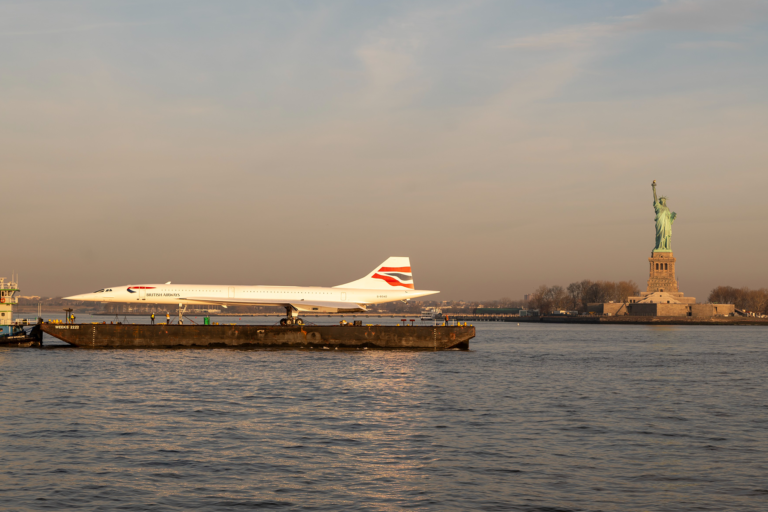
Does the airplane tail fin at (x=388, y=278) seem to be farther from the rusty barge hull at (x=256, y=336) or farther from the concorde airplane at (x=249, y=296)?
the rusty barge hull at (x=256, y=336)

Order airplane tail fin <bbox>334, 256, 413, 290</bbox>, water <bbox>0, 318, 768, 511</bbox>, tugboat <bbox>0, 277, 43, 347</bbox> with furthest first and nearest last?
airplane tail fin <bbox>334, 256, 413, 290</bbox> → tugboat <bbox>0, 277, 43, 347</bbox> → water <bbox>0, 318, 768, 511</bbox>

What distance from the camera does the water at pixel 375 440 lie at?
18.2m

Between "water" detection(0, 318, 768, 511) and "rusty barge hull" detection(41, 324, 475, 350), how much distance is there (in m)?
16.0

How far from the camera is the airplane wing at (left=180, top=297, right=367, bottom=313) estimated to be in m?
70.8

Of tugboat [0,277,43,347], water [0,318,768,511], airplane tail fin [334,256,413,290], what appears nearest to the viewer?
water [0,318,768,511]

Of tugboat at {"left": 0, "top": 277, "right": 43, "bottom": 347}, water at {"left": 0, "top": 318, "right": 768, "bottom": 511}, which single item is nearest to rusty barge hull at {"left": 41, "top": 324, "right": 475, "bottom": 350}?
tugboat at {"left": 0, "top": 277, "right": 43, "bottom": 347}

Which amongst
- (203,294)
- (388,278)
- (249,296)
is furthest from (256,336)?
(388,278)

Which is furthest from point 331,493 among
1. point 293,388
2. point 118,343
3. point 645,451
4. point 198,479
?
point 118,343

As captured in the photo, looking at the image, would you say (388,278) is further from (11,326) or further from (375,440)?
(375,440)

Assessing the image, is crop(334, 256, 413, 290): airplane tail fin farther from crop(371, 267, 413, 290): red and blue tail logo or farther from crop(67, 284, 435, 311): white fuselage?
crop(67, 284, 435, 311): white fuselage

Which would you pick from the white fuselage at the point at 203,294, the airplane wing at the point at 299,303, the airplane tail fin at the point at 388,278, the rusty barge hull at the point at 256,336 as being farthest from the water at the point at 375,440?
the airplane tail fin at the point at 388,278

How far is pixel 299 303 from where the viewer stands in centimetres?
7238

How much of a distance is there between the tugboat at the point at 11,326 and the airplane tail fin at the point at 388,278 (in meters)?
33.3

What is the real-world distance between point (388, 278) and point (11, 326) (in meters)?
39.7
